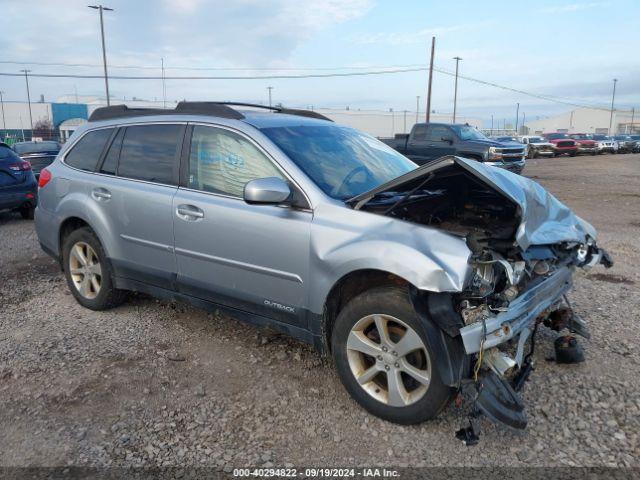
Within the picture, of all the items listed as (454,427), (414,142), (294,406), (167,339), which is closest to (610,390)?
(454,427)

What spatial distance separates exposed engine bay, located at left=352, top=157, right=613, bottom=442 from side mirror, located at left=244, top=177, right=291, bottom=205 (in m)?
0.45

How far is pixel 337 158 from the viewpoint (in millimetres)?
3949

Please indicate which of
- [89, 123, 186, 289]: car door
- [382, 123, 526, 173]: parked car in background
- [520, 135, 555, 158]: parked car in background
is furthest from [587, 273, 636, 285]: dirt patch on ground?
[520, 135, 555, 158]: parked car in background

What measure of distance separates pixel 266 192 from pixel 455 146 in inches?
572

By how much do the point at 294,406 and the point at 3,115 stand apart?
284ft

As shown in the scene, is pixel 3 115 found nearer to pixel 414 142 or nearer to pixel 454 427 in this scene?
pixel 414 142

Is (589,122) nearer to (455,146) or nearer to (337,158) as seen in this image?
(455,146)

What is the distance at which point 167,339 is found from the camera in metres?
4.36

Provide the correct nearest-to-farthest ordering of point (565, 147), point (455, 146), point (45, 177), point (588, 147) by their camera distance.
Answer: point (45, 177)
point (455, 146)
point (565, 147)
point (588, 147)

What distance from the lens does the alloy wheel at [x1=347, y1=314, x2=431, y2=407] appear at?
9.67 ft

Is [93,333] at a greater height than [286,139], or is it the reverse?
[286,139]

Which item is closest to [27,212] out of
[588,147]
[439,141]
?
[439,141]

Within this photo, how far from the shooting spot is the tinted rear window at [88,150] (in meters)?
4.88

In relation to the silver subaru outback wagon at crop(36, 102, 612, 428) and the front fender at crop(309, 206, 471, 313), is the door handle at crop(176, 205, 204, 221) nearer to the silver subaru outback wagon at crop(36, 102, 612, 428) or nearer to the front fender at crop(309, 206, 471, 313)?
the silver subaru outback wagon at crop(36, 102, 612, 428)
